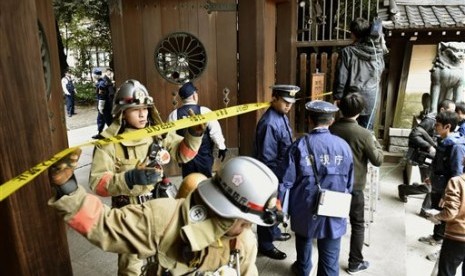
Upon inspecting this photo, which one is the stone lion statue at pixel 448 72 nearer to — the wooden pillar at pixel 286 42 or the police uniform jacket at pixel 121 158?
the wooden pillar at pixel 286 42

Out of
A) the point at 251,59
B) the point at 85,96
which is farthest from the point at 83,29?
the point at 251,59

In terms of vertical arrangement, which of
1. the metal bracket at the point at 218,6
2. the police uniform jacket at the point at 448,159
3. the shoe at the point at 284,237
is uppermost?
the metal bracket at the point at 218,6

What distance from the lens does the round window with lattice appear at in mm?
6332

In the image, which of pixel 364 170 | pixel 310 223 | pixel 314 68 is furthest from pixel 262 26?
Answer: pixel 310 223

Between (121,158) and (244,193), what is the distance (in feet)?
5.34

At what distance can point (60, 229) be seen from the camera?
90.5 inches

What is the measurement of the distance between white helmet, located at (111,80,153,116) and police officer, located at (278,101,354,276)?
147cm

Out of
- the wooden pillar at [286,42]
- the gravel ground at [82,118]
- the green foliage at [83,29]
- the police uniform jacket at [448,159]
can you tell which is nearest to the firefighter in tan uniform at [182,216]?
the police uniform jacket at [448,159]

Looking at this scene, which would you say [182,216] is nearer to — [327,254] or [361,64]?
[327,254]

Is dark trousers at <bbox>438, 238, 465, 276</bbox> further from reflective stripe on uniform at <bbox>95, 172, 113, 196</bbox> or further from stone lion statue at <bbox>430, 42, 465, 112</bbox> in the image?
stone lion statue at <bbox>430, 42, 465, 112</bbox>

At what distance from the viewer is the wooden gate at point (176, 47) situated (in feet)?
20.3

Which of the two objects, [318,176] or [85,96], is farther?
[85,96]

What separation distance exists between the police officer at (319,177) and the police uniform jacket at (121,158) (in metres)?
1.02

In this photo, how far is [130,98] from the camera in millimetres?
2965
